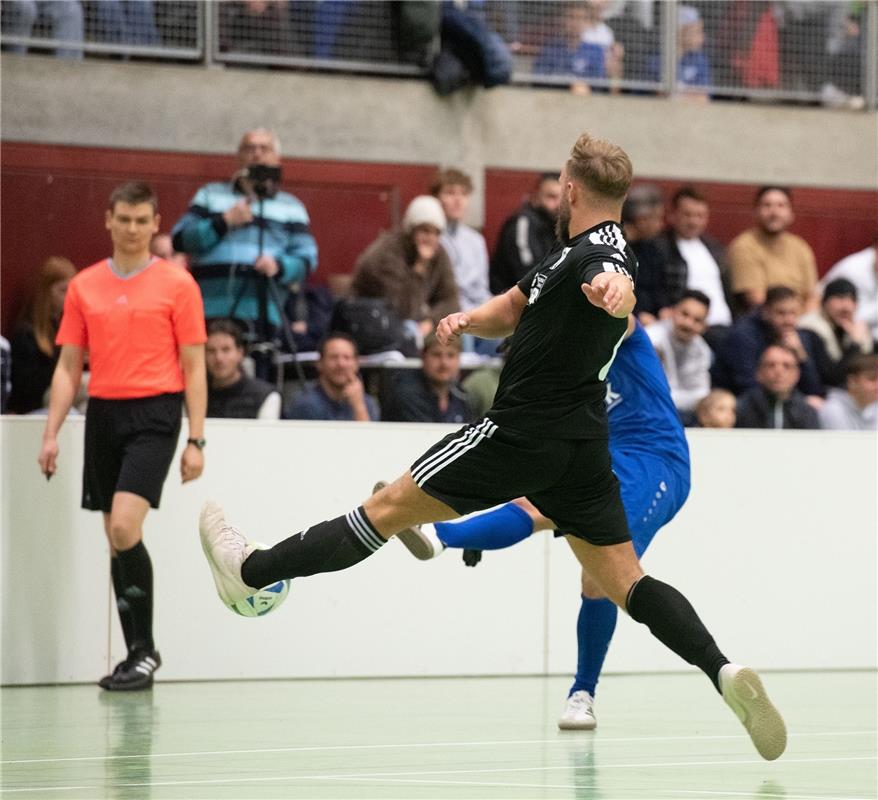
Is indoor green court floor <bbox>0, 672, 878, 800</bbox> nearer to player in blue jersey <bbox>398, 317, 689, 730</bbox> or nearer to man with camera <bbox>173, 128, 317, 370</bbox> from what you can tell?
player in blue jersey <bbox>398, 317, 689, 730</bbox>

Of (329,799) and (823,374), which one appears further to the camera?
(823,374)

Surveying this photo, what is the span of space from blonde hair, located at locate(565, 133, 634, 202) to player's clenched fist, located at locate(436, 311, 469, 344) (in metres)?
0.58

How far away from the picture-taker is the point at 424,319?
10.7 m

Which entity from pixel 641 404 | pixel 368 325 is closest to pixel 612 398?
pixel 641 404

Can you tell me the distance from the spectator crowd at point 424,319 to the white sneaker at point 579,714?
3.11m

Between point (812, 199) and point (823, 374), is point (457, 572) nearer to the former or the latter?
point (823, 374)

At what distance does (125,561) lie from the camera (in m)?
7.79

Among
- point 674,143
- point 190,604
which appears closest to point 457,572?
point 190,604

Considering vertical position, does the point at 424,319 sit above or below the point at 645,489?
above

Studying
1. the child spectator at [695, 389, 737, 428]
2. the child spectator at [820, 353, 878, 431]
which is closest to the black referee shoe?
the child spectator at [695, 389, 737, 428]

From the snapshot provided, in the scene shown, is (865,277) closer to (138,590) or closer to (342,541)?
(138,590)

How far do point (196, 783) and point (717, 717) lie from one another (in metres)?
2.82

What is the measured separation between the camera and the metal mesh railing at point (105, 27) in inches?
472

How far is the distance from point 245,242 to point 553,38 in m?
4.73
